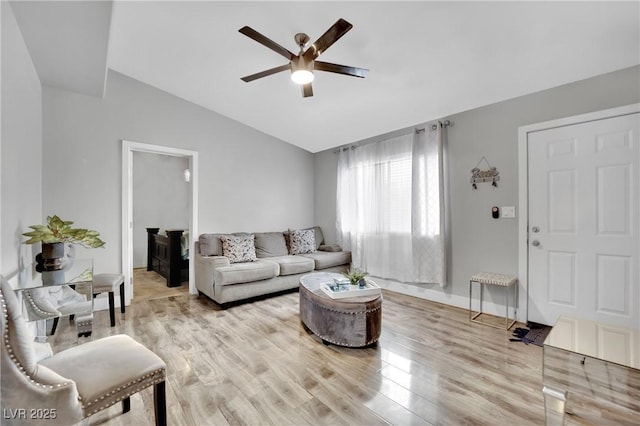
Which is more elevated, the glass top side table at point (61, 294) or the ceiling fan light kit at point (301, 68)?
the ceiling fan light kit at point (301, 68)

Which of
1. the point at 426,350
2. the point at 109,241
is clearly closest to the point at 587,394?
the point at 426,350

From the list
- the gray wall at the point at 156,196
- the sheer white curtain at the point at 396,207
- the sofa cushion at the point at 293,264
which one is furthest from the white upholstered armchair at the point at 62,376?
the gray wall at the point at 156,196

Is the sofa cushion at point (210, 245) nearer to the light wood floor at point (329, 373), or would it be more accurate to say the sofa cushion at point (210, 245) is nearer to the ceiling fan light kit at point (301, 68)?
the light wood floor at point (329, 373)

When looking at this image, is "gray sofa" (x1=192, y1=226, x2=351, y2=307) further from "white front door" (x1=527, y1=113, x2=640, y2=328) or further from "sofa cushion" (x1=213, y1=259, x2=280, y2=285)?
"white front door" (x1=527, y1=113, x2=640, y2=328)

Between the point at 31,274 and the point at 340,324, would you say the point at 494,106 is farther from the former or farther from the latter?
the point at 31,274

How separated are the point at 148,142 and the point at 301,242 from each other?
2741mm

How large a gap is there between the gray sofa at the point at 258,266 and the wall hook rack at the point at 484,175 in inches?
93.7

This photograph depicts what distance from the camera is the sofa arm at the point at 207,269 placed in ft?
12.1

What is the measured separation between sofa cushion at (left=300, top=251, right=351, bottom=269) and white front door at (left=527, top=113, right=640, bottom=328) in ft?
8.66

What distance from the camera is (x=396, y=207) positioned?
427 centimetres

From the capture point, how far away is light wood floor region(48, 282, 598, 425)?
168cm

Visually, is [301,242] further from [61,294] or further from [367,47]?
[61,294]

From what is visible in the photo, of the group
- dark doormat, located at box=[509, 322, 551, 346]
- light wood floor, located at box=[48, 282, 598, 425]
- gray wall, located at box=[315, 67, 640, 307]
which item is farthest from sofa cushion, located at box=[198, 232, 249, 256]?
dark doormat, located at box=[509, 322, 551, 346]

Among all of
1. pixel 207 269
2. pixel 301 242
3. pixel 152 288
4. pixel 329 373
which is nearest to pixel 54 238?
pixel 207 269
